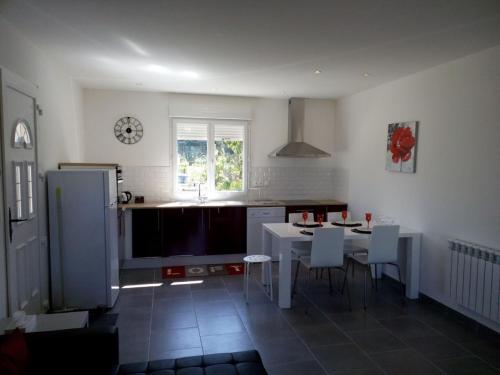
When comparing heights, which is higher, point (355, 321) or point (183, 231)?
point (183, 231)

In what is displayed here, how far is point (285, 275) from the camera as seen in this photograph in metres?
3.79

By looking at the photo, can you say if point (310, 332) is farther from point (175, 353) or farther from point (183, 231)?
point (183, 231)

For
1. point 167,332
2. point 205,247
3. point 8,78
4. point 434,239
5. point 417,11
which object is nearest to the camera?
point 417,11

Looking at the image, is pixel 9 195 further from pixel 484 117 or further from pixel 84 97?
pixel 484 117

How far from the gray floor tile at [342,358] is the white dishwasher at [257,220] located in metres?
2.60

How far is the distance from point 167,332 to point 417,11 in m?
3.19

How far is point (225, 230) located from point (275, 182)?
1.29 metres

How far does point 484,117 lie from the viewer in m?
3.31

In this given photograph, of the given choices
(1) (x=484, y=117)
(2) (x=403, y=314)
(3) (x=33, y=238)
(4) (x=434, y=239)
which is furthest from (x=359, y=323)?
(3) (x=33, y=238)

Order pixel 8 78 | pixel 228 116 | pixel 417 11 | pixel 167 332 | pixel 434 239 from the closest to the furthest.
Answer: pixel 417 11 → pixel 8 78 → pixel 167 332 → pixel 434 239 → pixel 228 116

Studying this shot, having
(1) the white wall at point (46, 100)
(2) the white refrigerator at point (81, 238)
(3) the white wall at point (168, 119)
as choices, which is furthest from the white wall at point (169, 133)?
(2) the white refrigerator at point (81, 238)

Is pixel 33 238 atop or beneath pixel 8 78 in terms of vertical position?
beneath

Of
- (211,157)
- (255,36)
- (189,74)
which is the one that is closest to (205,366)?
→ (255,36)

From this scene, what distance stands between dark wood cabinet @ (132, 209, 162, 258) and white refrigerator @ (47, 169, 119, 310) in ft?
4.42
